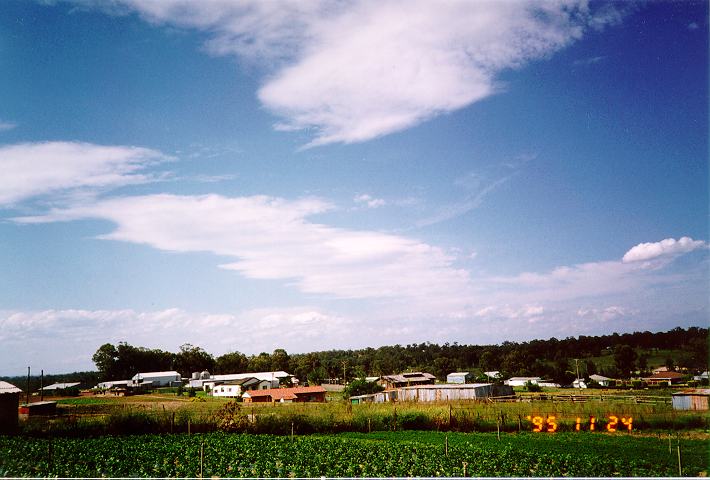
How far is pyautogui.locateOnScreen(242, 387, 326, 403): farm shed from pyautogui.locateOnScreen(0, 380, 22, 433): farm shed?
112ft

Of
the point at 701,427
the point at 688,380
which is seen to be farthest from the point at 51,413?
the point at 688,380

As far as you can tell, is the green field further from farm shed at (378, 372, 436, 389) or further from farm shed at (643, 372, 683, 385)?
farm shed at (378, 372, 436, 389)

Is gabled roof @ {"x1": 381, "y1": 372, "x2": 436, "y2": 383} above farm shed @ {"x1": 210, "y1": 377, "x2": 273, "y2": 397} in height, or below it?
below

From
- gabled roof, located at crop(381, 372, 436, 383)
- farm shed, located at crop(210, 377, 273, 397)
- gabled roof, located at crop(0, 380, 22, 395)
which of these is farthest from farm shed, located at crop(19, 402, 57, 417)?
gabled roof, located at crop(381, 372, 436, 383)

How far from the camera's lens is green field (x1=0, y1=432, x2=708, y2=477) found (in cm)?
2002

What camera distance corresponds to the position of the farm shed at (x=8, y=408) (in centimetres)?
3300

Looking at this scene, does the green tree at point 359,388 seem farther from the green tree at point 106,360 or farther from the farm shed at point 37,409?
the green tree at point 106,360

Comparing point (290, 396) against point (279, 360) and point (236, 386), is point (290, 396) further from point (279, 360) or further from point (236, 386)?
point (279, 360)

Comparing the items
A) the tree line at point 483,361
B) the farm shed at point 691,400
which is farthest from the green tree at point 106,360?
the farm shed at point 691,400

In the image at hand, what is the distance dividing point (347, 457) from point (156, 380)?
8286cm

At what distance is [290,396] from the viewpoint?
6431cm

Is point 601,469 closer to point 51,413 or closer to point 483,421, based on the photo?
point 483,421

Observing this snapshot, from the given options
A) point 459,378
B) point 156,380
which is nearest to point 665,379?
point 459,378

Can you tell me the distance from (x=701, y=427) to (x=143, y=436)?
118 ft
